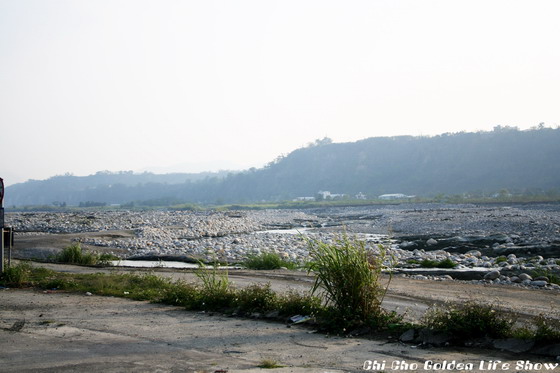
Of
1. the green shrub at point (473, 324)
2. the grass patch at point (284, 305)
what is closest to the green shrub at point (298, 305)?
the grass patch at point (284, 305)

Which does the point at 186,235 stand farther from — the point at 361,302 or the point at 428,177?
the point at 428,177

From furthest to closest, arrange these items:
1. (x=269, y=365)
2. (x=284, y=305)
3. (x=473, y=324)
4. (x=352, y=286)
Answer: (x=284, y=305) < (x=352, y=286) < (x=473, y=324) < (x=269, y=365)

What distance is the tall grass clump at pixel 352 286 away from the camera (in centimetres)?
947

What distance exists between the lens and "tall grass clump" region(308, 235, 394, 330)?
9.47 m

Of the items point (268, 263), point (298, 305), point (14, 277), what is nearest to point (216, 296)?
point (298, 305)

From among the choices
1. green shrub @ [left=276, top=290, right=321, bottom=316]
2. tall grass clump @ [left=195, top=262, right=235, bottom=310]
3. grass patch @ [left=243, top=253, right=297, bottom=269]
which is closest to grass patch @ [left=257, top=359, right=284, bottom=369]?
green shrub @ [left=276, top=290, right=321, bottom=316]

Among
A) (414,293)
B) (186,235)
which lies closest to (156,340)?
(414,293)

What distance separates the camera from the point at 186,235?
44656 mm

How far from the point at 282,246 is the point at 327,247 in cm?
2380

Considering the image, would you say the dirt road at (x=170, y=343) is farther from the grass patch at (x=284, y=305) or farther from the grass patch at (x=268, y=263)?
the grass patch at (x=268, y=263)

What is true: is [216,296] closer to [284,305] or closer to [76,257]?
[284,305]

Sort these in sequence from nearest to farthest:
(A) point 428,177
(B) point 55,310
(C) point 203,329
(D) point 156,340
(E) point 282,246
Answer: (D) point 156,340 < (C) point 203,329 < (B) point 55,310 < (E) point 282,246 < (A) point 428,177

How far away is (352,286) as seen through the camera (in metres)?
9.52

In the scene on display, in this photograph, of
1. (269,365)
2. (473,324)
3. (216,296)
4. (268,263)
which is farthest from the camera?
(268,263)
